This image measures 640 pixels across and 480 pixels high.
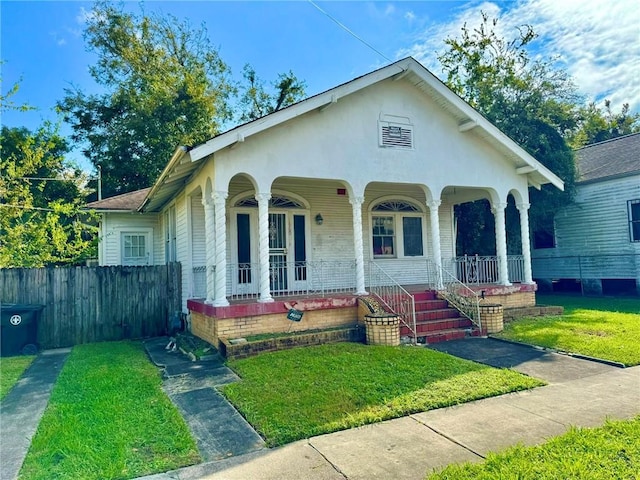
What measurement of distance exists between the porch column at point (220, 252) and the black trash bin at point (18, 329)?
430 cm

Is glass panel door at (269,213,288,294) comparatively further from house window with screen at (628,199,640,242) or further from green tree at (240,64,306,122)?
green tree at (240,64,306,122)

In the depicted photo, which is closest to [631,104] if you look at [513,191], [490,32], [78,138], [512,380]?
[490,32]

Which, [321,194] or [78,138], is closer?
[321,194]

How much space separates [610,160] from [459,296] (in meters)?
11.9

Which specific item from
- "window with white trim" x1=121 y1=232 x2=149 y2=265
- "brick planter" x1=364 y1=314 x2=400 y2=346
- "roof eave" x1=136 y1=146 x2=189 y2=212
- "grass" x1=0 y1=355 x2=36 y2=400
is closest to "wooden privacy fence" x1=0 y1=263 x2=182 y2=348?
"grass" x1=0 y1=355 x2=36 y2=400

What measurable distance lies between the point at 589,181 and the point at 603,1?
896 centimetres

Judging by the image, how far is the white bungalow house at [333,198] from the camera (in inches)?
343

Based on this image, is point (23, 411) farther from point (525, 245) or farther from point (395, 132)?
point (525, 245)

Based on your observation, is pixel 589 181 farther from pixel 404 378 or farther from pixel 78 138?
pixel 78 138

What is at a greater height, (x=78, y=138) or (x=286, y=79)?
(x=286, y=79)

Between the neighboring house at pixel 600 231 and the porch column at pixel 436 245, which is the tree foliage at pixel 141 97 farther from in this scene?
the neighboring house at pixel 600 231

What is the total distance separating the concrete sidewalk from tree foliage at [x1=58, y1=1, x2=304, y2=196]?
20347mm

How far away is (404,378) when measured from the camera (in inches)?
237

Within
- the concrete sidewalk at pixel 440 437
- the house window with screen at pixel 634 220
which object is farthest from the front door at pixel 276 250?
the house window with screen at pixel 634 220
